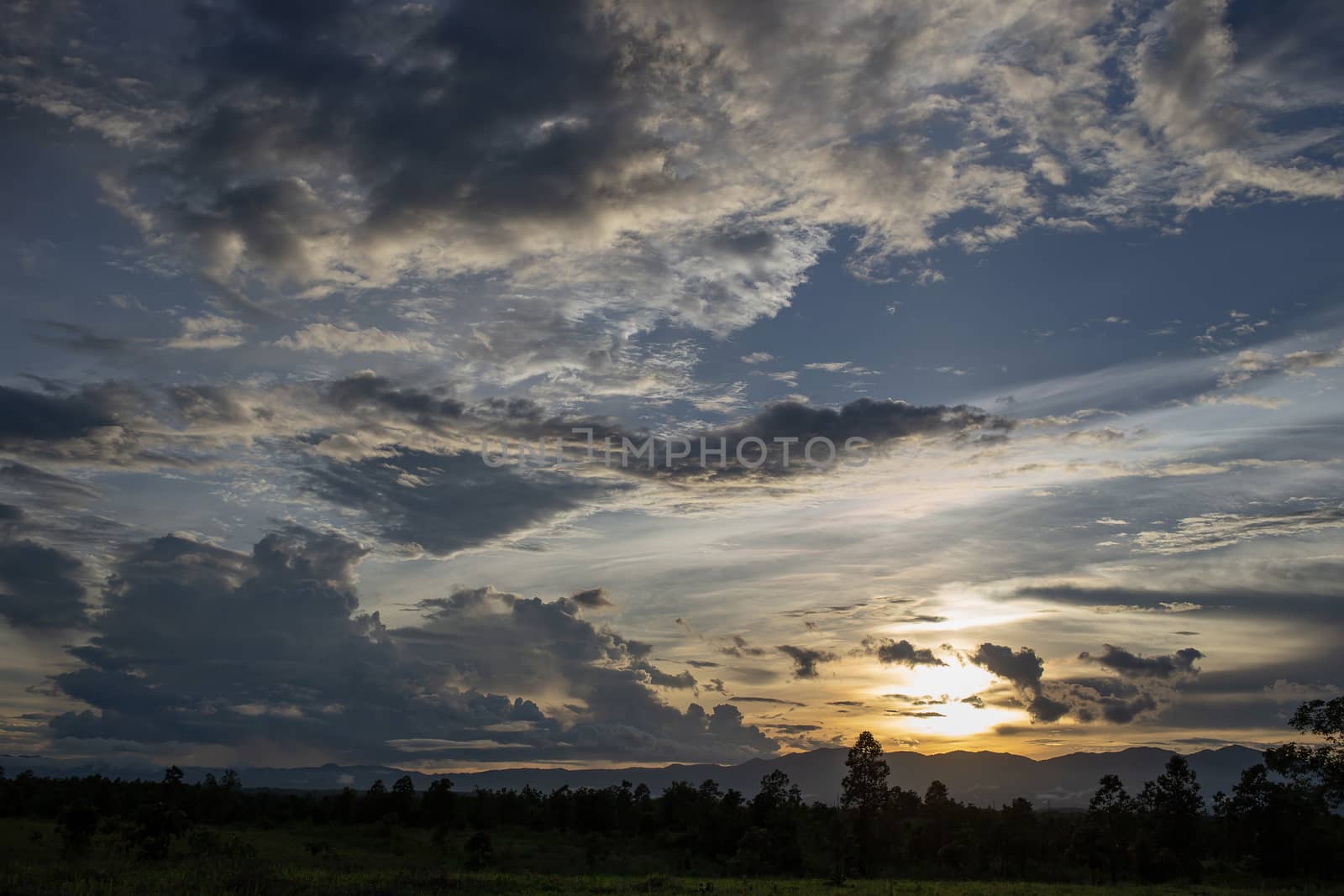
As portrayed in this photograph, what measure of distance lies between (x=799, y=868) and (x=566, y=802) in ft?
178

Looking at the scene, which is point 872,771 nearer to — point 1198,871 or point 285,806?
point 1198,871

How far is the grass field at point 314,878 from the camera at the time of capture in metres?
49.4

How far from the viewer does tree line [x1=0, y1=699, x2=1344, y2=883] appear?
85938mm

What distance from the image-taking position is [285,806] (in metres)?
148

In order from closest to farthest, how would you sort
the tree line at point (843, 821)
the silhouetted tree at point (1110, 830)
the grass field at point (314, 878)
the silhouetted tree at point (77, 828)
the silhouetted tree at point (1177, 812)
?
the grass field at point (314, 878) → the silhouetted tree at point (77, 828) → the tree line at point (843, 821) → the silhouetted tree at point (1110, 830) → the silhouetted tree at point (1177, 812)

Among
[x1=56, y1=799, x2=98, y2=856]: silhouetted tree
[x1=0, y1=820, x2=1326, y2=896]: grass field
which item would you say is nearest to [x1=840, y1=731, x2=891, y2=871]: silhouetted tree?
[x1=0, y1=820, x2=1326, y2=896]: grass field

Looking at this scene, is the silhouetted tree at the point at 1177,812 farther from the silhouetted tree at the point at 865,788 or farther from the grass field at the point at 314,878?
the grass field at the point at 314,878

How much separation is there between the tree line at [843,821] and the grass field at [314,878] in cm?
286

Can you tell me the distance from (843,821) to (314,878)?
89.6 metres

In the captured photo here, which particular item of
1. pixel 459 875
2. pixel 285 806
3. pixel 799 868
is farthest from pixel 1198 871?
pixel 285 806

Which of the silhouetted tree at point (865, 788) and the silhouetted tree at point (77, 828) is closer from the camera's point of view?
the silhouetted tree at point (77, 828)

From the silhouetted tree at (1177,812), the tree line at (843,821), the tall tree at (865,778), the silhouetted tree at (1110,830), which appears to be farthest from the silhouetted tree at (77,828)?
the silhouetted tree at (1177,812)

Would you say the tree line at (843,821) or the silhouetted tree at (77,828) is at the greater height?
the silhouetted tree at (77,828)

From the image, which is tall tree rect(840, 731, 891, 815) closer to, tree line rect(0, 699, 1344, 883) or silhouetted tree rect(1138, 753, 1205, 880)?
tree line rect(0, 699, 1344, 883)
